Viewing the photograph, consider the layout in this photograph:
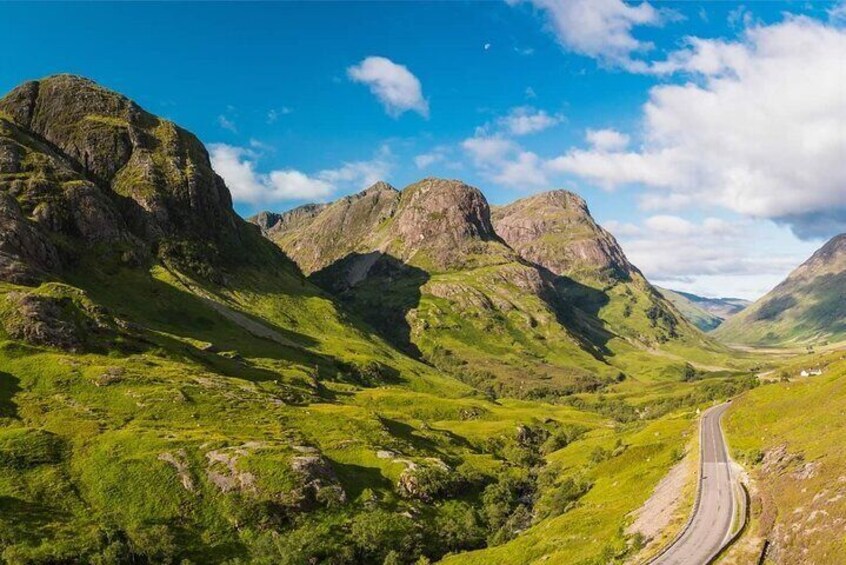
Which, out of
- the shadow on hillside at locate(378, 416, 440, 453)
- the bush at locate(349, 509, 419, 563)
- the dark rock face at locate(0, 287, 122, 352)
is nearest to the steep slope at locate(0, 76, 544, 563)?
the bush at locate(349, 509, 419, 563)

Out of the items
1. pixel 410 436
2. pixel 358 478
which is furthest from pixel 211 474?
pixel 410 436

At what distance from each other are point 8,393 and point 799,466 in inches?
6899

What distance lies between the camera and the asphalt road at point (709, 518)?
6644 centimetres

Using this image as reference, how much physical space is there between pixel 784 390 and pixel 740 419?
24234 millimetres

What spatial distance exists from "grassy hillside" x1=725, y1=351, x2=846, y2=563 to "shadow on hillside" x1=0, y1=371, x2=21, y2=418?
15815 cm

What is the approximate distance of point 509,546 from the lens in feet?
353

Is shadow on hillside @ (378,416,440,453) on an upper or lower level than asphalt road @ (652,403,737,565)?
lower

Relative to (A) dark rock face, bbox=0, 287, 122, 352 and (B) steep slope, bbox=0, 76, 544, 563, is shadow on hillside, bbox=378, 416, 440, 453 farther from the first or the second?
(A) dark rock face, bbox=0, 287, 122, 352

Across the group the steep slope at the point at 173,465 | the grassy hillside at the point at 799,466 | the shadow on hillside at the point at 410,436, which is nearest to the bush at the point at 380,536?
the steep slope at the point at 173,465

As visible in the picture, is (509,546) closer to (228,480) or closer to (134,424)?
(228,480)

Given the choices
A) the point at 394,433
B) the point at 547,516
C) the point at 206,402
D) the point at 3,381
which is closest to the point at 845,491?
the point at 547,516

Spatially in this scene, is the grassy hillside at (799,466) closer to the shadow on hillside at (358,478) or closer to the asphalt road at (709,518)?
the asphalt road at (709,518)

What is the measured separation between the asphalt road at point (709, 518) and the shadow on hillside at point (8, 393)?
146 m

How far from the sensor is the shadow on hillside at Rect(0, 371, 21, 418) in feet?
431
